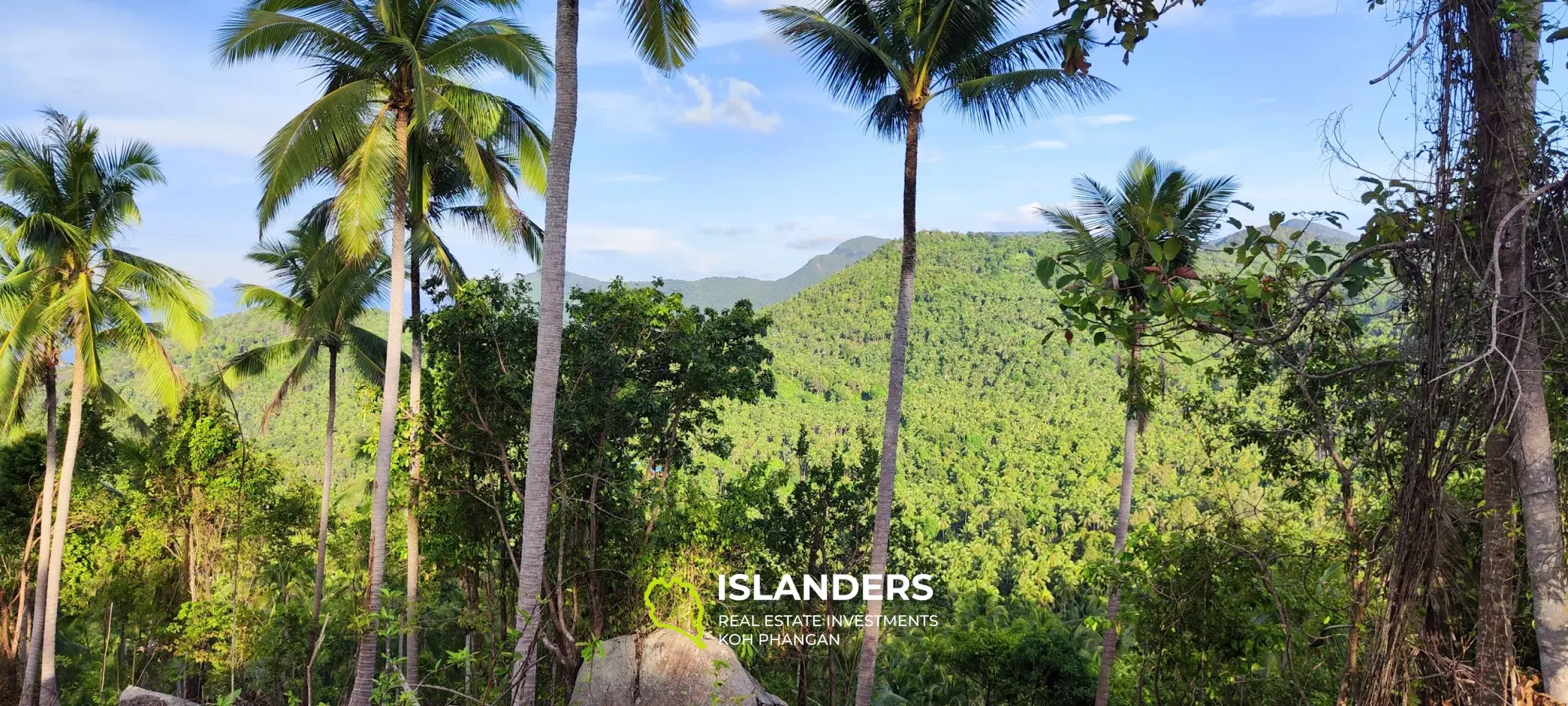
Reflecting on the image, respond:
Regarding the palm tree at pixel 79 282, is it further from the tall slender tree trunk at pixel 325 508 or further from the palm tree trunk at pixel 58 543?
the tall slender tree trunk at pixel 325 508

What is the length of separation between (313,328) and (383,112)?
4.28 metres

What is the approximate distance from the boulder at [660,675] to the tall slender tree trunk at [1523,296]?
577 centimetres

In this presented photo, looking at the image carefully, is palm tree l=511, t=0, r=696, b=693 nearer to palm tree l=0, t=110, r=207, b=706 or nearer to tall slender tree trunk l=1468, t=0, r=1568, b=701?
tall slender tree trunk l=1468, t=0, r=1568, b=701

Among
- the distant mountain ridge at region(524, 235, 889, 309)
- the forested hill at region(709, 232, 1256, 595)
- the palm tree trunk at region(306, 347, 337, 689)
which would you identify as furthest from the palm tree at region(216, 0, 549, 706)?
the distant mountain ridge at region(524, 235, 889, 309)

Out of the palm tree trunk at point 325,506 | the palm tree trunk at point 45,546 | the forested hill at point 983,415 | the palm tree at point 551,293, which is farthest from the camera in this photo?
the forested hill at point 983,415

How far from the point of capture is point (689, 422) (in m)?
11.5

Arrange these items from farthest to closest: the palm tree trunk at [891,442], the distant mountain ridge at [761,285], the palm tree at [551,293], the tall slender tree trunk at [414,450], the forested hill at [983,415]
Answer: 1. the distant mountain ridge at [761,285]
2. the forested hill at [983,415]
3. the tall slender tree trunk at [414,450]
4. the palm tree trunk at [891,442]
5. the palm tree at [551,293]

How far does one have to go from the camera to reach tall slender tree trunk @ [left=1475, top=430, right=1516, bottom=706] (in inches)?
103

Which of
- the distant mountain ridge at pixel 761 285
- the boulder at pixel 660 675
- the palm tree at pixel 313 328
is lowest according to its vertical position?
the boulder at pixel 660 675

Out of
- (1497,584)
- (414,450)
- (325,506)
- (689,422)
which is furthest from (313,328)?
(1497,584)

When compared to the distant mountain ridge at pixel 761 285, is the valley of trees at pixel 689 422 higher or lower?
lower

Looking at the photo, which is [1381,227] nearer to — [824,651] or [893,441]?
[893,441]

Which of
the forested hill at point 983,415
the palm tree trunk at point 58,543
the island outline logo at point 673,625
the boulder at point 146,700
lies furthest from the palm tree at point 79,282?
the forested hill at point 983,415

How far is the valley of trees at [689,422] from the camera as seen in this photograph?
2617 mm
